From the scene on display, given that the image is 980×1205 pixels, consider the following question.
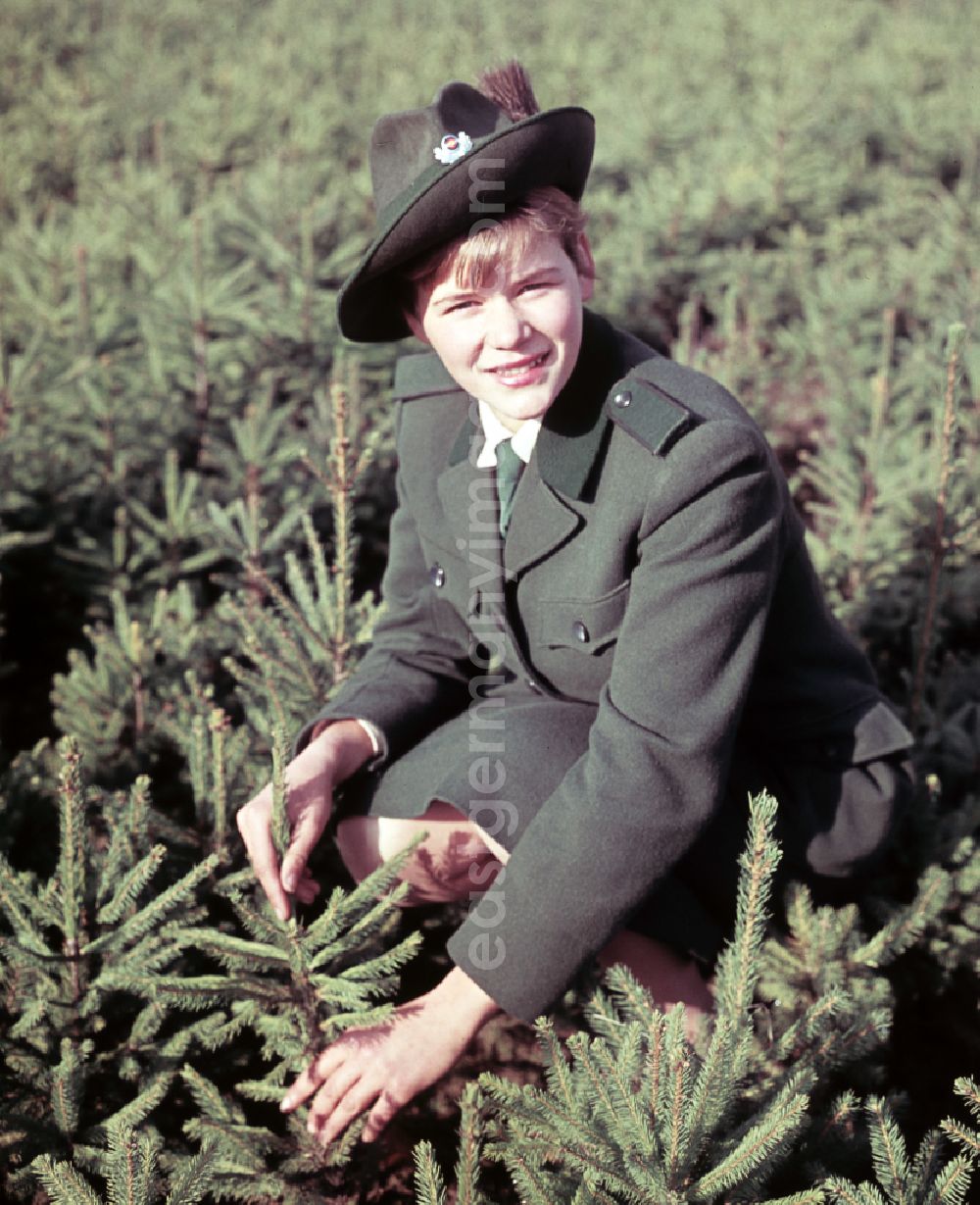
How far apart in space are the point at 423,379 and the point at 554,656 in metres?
0.63

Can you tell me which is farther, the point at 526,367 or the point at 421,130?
the point at 526,367

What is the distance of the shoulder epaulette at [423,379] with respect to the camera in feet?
6.95

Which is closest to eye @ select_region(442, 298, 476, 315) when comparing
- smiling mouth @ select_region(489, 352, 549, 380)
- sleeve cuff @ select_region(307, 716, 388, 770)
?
smiling mouth @ select_region(489, 352, 549, 380)

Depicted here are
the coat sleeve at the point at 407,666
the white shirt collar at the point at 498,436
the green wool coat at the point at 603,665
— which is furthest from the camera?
the coat sleeve at the point at 407,666

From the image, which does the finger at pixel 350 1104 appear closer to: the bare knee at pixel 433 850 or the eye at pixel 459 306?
the bare knee at pixel 433 850

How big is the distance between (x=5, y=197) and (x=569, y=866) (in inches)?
234

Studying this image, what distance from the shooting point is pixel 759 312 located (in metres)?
4.70

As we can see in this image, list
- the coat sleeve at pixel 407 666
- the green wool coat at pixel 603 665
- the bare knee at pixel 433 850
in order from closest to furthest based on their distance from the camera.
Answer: the green wool coat at pixel 603 665
the bare knee at pixel 433 850
the coat sleeve at pixel 407 666

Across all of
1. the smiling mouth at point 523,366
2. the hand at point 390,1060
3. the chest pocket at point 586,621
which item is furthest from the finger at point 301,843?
the smiling mouth at point 523,366

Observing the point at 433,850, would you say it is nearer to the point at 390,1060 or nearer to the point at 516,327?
the point at 390,1060

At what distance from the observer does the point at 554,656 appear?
1.98 metres

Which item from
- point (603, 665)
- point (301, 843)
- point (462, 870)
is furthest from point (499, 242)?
point (462, 870)

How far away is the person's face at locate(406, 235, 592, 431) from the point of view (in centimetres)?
165

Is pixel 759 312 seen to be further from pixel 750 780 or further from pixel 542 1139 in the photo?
pixel 542 1139
